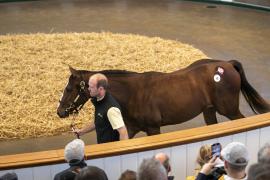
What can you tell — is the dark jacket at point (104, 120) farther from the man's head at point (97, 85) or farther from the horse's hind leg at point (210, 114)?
the horse's hind leg at point (210, 114)

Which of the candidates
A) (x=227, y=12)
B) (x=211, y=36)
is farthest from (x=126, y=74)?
(x=227, y=12)

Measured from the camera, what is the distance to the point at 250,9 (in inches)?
522

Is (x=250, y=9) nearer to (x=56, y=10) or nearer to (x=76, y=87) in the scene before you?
(x=56, y=10)

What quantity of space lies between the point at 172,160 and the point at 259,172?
1766mm

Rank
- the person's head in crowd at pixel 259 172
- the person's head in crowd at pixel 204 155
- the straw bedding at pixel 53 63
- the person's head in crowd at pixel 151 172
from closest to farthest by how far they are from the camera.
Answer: the person's head in crowd at pixel 259 172 < the person's head in crowd at pixel 151 172 < the person's head in crowd at pixel 204 155 < the straw bedding at pixel 53 63

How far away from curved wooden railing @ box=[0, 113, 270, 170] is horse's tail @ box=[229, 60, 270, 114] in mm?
1276

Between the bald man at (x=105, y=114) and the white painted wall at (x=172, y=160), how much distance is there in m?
0.46

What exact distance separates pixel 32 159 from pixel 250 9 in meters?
10.2

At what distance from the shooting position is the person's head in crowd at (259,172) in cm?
262

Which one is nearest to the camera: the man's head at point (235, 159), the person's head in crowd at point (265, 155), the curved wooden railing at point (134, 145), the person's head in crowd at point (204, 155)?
the person's head in crowd at point (265, 155)

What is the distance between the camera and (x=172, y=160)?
4.37 meters

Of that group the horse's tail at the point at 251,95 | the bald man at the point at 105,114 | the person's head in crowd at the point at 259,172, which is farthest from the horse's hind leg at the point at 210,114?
the person's head in crowd at the point at 259,172

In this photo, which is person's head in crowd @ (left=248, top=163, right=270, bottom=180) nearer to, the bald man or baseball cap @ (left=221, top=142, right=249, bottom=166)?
baseball cap @ (left=221, top=142, right=249, bottom=166)

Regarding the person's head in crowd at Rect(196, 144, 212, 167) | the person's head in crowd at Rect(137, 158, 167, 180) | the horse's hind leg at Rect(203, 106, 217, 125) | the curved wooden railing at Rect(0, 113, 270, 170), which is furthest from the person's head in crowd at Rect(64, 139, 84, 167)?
the horse's hind leg at Rect(203, 106, 217, 125)
